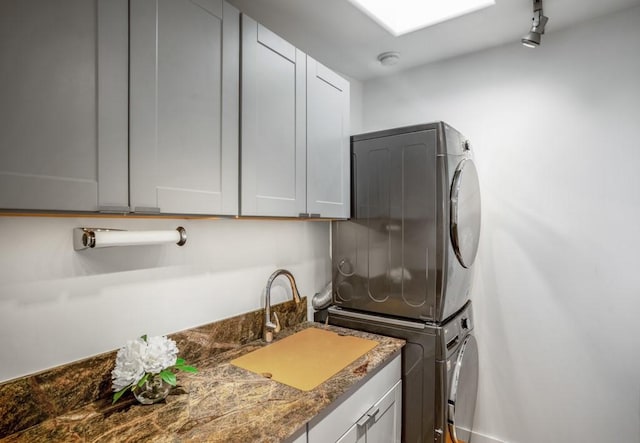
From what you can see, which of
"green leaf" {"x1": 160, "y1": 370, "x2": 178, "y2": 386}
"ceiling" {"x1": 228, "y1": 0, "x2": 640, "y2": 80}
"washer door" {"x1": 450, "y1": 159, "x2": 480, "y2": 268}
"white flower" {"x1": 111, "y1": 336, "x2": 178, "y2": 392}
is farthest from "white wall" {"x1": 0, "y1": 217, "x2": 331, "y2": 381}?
"ceiling" {"x1": 228, "y1": 0, "x2": 640, "y2": 80}

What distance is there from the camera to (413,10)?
1834 millimetres

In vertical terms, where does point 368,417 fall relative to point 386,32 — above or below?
below

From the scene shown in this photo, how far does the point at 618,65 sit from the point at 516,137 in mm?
582

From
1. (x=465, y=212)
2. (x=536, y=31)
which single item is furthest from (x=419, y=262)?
(x=536, y=31)

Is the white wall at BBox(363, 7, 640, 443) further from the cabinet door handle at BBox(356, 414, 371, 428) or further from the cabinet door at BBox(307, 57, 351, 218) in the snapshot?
the cabinet door handle at BBox(356, 414, 371, 428)

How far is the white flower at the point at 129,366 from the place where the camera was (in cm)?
111

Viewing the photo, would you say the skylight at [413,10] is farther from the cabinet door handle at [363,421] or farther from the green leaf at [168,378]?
the cabinet door handle at [363,421]

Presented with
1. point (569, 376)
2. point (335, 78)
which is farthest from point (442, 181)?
point (569, 376)

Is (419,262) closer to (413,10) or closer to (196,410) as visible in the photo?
(196,410)

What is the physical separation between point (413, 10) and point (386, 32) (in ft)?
0.59

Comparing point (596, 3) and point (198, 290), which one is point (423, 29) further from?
point (198, 290)

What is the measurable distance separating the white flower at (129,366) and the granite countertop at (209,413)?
0.10 meters

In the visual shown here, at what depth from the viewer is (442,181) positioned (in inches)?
67.9

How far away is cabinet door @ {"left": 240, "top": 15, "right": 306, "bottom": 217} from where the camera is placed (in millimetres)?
1345
